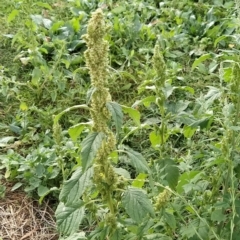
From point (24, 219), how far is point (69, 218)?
114 centimetres

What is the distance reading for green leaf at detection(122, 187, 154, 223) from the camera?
5.67 feet

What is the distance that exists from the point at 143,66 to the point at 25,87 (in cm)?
87

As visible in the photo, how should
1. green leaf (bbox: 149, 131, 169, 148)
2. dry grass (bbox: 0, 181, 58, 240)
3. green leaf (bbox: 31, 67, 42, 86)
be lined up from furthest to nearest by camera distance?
1. green leaf (bbox: 31, 67, 42, 86)
2. dry grass (bbox: 0, 181, 58, 240)
3. green leaf (bbox: 149, 131, 169, 148)

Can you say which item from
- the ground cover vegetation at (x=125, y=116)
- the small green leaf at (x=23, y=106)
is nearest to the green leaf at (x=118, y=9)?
the ground cover vegetation at (x=125, y=116)

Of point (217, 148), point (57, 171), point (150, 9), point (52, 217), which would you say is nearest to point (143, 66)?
point (150, 9)

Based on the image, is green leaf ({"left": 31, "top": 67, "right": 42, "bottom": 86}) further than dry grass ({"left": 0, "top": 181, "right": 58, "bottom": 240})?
Yes

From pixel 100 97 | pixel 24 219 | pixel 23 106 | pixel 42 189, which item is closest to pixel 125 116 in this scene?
pixel 23 106

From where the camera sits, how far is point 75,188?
5.52 feet

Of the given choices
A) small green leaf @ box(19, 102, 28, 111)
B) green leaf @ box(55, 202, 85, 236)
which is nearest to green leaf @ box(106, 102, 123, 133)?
green leaf @ box(55, 202, 85, 236)

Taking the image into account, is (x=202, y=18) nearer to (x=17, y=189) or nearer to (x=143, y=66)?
(x=143, y=66)

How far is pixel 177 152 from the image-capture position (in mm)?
3109

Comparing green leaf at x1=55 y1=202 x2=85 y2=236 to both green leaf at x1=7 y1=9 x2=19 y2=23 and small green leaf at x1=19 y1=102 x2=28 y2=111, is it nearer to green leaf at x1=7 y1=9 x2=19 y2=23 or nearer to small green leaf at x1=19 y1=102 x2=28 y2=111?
small green leaf at x1=19 y1=102 x2=28 y2=111

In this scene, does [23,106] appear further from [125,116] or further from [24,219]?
[24,219]

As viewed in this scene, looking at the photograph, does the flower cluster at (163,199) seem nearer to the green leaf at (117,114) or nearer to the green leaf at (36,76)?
the green leaf at (117,114)
